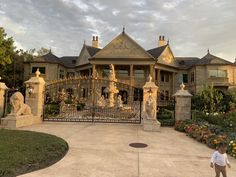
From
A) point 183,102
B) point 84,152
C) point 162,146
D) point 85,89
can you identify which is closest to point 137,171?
point 84,152

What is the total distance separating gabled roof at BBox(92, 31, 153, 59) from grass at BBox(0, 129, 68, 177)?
27.1 metres

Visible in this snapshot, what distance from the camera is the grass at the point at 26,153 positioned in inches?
191

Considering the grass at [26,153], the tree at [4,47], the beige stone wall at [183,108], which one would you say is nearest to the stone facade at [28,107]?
the grass at [26,153]

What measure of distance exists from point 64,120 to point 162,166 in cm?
936

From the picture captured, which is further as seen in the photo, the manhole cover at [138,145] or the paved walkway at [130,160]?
the manhole cover at [138,145]

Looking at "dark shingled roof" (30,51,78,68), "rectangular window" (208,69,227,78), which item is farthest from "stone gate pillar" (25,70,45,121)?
"rectangular window" (208,69,227,78)

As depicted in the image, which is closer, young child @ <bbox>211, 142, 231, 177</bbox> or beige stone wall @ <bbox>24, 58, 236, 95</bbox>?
young child @ <bbox>211, 142, 231, 177</bbox>

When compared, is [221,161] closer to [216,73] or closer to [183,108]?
[183,108]

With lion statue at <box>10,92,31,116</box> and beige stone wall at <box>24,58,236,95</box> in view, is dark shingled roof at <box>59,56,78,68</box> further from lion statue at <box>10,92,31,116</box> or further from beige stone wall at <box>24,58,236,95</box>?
lion statue at <box>10,92,31,116</box>

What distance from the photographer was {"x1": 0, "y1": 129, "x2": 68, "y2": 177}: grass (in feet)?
16.0

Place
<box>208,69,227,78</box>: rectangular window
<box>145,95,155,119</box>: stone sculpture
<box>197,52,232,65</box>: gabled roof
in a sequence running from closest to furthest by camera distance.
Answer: <box>145,95,155,119</box>: stone sculpture < <box>197,52,232,65</box>: gabled roof < <box>208,69,227,78</box>: rectangular window

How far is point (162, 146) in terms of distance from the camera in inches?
300

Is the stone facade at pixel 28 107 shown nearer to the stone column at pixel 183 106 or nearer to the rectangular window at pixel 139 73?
the stone column at pixel 183 106

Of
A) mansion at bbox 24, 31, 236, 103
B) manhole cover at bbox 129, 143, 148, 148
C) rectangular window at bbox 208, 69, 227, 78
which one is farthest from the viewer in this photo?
rectangular window at bbox 208, 69, 227, 78
